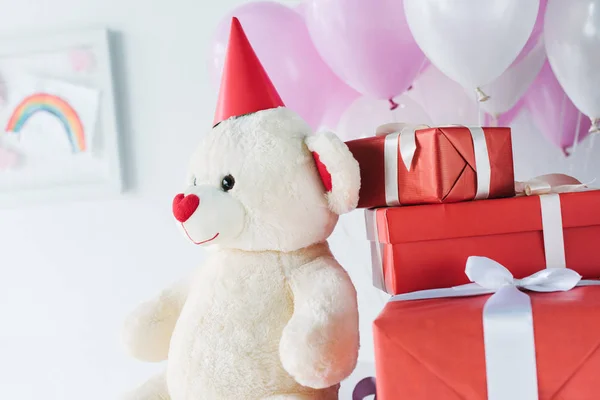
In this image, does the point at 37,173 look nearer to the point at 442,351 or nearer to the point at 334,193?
the point at 334,193

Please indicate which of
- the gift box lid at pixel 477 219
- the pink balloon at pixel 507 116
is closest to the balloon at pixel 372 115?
the pink balloon at pixel 507 116

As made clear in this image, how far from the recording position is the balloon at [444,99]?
1329mm

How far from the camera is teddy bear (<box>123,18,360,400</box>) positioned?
92cm

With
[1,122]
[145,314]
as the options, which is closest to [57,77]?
[1,122]

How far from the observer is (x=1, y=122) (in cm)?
185

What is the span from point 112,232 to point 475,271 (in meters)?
1.25

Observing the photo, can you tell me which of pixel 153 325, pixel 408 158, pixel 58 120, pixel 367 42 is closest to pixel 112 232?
pixel 58 120

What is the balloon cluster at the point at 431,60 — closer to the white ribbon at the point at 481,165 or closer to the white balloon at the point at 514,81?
the white balloon at the point at 514,81

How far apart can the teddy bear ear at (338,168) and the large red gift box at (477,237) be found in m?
0.08

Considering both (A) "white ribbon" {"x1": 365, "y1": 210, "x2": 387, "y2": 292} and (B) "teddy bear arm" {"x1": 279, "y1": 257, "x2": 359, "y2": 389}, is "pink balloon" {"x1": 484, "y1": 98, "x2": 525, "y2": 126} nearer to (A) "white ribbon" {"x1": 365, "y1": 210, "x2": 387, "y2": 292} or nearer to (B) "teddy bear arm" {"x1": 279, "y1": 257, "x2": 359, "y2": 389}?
(A) "white ribbon" {"x1": 365, "y1": 210, "x2": 387, "y2": 292}

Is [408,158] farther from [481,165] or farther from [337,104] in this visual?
[337,104]

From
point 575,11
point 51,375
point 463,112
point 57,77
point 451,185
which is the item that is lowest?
point 51,375

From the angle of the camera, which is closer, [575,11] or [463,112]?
[575,11]

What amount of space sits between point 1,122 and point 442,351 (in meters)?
1.56
